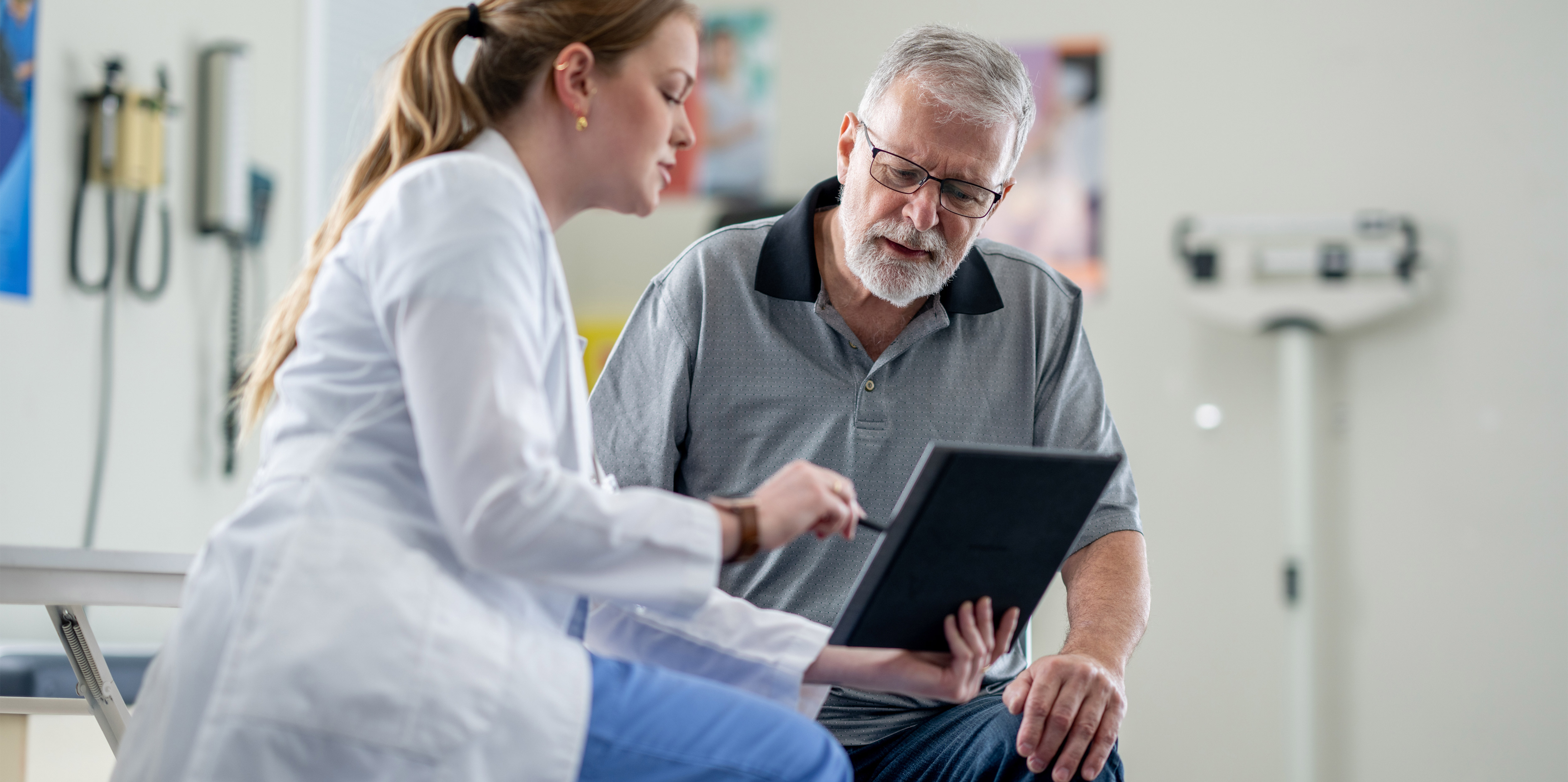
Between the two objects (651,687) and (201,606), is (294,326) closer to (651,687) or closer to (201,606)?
(201,606)

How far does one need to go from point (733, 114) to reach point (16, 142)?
1.87 metres

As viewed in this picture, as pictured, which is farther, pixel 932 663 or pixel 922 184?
pixel 922 184

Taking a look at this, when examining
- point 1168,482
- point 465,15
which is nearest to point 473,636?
point 465,15

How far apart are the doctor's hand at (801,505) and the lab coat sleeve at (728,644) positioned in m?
0.21

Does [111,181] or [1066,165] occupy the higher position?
[1066,165]

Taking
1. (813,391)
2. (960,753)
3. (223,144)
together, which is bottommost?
(960,753)

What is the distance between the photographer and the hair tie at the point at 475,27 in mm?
1091

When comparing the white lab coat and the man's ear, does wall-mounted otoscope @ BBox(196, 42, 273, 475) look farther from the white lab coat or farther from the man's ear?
the white lab coat

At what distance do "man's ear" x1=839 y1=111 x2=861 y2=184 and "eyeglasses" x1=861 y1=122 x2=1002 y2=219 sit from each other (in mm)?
105

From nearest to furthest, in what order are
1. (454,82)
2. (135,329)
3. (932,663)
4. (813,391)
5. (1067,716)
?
(454,82) → (932,663) → (1067,716) → (813,391) → (135,329)

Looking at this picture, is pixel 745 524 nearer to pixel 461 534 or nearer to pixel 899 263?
pixel 461 534

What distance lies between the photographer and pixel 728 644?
116cm

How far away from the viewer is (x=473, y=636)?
0.86 metres

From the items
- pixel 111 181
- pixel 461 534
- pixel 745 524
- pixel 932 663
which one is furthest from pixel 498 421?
pixel 111 181
